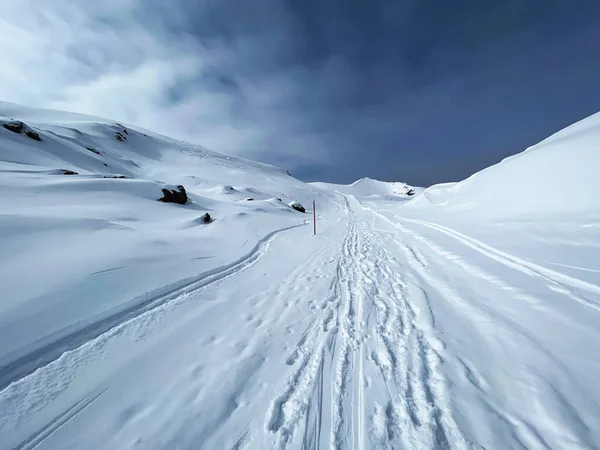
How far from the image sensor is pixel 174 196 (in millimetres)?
17672

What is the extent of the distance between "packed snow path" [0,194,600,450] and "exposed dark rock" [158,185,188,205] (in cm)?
1464

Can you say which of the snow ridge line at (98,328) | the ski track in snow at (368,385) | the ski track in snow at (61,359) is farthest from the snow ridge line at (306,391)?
the snow ridge line at (98,328)

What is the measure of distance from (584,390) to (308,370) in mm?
2616

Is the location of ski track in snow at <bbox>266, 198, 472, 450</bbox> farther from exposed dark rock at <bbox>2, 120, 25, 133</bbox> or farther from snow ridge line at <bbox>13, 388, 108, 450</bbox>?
exposed dark rock at <bbox>2, 120, 25, 133</bbox>

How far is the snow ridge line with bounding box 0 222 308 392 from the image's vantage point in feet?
8.80

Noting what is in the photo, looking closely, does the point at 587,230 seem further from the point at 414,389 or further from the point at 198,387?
the point at 198,387

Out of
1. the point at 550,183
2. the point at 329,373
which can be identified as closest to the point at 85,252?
the point at 329,373

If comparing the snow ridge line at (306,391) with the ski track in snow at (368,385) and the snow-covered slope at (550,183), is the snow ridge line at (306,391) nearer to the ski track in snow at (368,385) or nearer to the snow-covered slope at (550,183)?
the ski track in snow at (368,385)

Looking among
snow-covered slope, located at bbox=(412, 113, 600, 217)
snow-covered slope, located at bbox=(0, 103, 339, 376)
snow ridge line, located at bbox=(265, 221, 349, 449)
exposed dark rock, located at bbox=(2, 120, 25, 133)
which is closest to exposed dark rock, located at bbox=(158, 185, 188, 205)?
snow-covered slope, located at bbox=(0, 103, 339, 376)

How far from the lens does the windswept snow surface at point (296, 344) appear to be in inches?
81.4

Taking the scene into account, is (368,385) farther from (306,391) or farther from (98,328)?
(98,328)

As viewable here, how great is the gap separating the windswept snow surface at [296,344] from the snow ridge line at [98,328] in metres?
0.02

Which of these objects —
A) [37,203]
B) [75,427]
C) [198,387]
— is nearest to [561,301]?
[198,387]

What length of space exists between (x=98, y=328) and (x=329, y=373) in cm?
337
